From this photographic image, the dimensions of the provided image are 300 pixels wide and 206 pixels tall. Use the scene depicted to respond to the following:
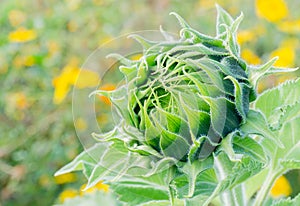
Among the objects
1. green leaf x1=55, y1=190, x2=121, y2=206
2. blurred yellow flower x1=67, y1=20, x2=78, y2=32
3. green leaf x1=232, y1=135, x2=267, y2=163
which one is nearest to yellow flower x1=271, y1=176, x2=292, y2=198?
green leaf x1=55, y1=190, x2=121, y2=206

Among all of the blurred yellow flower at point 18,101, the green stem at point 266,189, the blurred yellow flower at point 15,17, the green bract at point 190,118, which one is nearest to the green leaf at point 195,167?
the green bract at point 190,118

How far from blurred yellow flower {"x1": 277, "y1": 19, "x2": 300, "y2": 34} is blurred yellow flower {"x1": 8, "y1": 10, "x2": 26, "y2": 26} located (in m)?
0.98

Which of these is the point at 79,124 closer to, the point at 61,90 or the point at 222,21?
the point at 222,21

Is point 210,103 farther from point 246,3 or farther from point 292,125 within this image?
point 246,3

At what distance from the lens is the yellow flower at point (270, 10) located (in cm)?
207

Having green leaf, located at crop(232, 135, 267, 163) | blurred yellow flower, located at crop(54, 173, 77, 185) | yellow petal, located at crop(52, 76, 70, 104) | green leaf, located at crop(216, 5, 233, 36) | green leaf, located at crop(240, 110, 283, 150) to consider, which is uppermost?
green leaf, located at crop(216, 5, 233, 36)

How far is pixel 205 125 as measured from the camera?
0.69 metres

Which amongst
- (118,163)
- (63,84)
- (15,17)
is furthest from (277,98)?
(15,17)

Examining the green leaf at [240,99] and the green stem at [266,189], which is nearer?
the green leaf at [240,99]

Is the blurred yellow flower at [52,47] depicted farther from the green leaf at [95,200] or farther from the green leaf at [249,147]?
the green leaf at [249,147]

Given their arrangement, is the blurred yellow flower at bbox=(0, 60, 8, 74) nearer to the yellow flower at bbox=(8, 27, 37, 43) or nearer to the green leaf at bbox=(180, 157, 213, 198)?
the yellow flower at bbox=(8, 27, 37, 43)

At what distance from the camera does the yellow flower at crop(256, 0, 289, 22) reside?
6.79 feet

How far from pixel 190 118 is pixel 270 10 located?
1488 millimetres

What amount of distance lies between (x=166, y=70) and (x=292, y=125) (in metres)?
0.24
